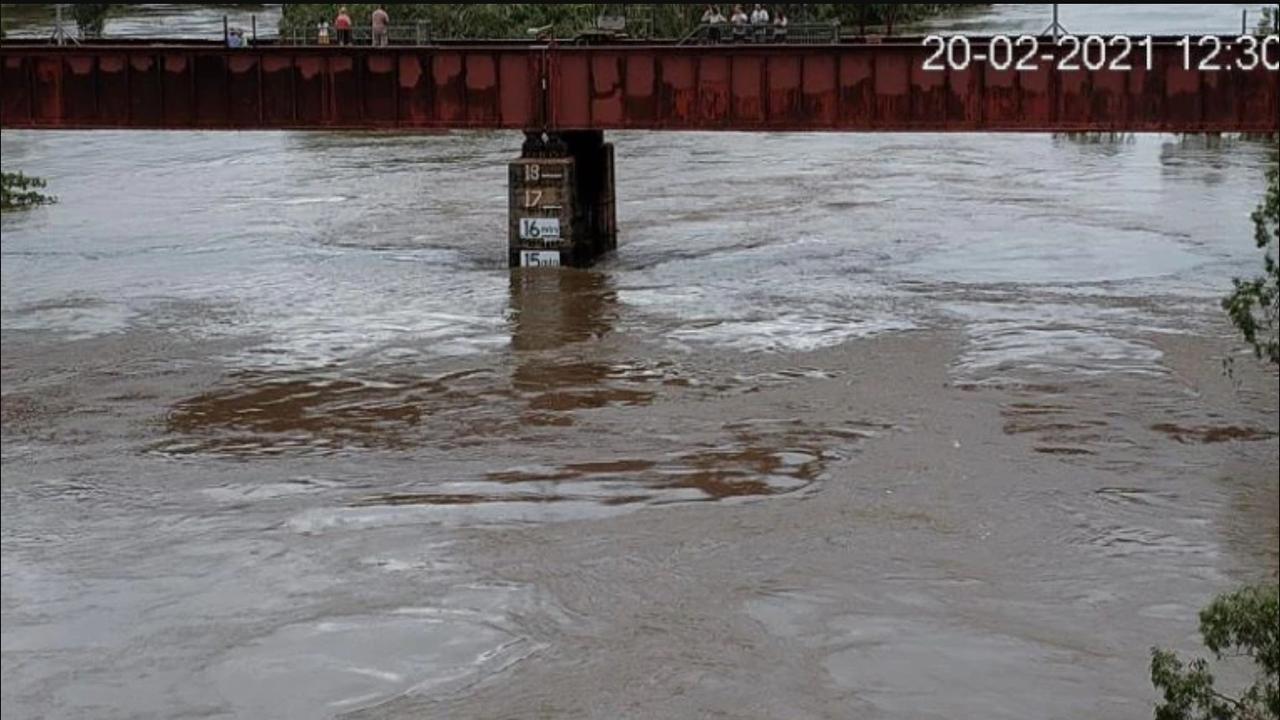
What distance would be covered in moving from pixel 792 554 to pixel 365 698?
22.2 ft

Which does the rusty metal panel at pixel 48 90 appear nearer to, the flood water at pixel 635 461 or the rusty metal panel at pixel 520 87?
the flood water at pixel 635 461

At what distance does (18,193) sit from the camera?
60.2m

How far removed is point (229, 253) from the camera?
51281 millimetres

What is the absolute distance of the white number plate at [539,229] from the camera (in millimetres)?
46938

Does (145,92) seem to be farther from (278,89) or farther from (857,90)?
(857,90)

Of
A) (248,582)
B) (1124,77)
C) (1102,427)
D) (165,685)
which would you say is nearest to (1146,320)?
(1124,77)

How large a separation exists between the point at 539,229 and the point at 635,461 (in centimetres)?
1725

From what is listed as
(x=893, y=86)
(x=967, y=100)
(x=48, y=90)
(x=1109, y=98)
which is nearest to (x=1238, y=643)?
(x=1109, y=98)

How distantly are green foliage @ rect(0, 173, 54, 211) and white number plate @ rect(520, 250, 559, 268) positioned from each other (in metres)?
19.1

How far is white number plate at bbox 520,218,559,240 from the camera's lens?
46938 millimetres

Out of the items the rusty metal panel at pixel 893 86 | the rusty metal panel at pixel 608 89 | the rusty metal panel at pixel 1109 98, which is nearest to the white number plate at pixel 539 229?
the rusty metal panel at pixel 608 89

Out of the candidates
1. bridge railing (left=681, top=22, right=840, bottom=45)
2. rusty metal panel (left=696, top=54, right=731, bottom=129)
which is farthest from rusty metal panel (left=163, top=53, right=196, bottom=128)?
rusty metal panel (left=696, top=54, right=731, bottom=129)

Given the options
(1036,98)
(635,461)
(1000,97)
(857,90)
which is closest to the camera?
(635,461)

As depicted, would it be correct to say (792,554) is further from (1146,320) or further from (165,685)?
(1146,320)
